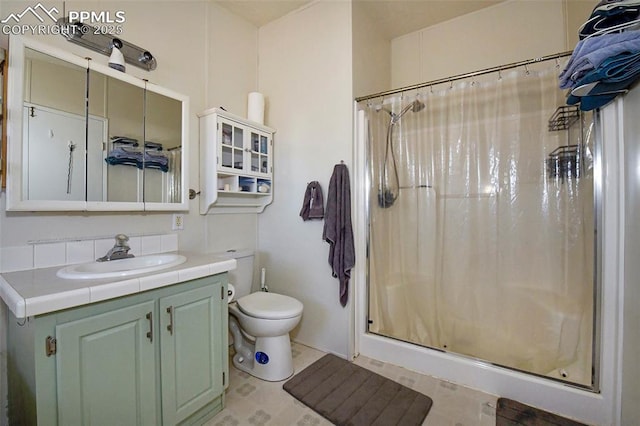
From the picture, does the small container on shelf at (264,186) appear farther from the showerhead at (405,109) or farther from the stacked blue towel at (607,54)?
the stacked blue towel at (607,54)

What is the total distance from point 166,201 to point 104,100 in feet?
2.08

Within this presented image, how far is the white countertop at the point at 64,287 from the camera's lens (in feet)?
3.00

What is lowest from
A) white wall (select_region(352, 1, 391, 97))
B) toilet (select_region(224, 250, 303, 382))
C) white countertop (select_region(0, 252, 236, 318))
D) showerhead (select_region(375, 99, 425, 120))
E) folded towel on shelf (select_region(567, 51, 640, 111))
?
toilet (select_region(224, 250, 303, 382))

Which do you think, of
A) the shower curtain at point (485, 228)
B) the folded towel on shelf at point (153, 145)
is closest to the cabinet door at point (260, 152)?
the folded towel on shelf at point (153, 145)

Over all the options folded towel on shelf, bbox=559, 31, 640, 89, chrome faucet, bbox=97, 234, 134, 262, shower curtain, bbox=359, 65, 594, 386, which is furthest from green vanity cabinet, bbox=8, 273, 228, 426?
folded towel on shelf, bbox=559, 31, 640, 89

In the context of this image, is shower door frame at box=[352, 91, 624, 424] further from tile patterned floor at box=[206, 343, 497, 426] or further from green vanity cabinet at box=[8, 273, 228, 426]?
green vanity cabinet at box=[8, 273, 228, 426]

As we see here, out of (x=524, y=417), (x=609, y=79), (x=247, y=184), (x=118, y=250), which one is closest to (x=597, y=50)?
(x=609, y=79)

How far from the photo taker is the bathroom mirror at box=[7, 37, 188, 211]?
1.26m

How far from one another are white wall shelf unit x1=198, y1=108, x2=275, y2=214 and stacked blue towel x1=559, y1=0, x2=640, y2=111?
74.4 inches

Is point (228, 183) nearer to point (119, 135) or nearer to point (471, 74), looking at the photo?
point (119, 135)

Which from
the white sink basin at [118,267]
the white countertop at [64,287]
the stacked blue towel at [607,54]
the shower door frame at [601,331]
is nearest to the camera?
the white countertop at [64,287]

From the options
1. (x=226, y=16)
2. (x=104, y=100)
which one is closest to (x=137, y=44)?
(x=104, y=100)

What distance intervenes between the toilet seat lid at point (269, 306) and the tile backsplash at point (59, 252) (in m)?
0.69

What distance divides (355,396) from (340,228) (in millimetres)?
1050
